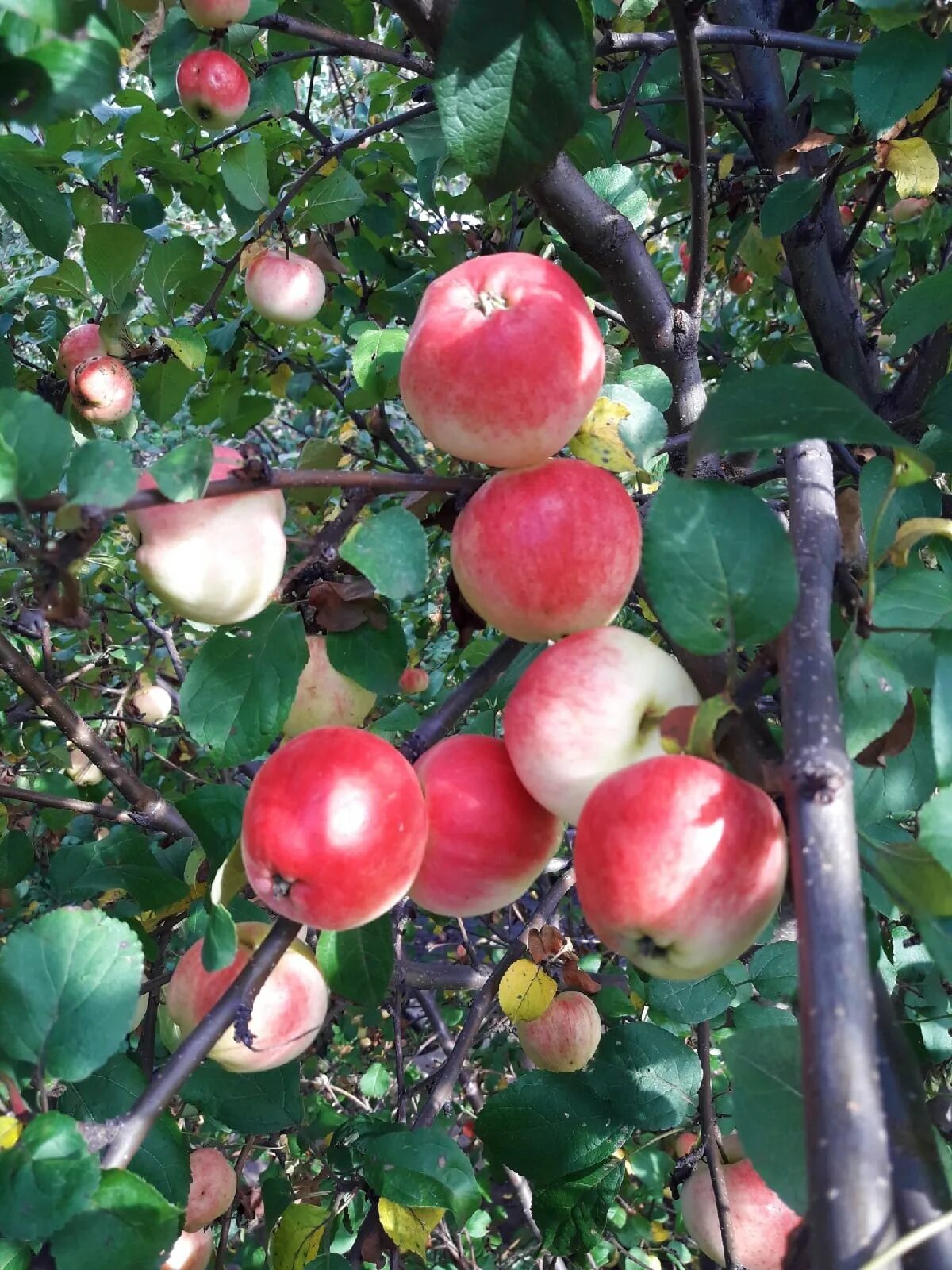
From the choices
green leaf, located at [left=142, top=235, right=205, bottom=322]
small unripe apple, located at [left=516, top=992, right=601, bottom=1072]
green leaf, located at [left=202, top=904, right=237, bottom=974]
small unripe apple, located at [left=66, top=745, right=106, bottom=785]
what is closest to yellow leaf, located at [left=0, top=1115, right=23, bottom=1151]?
green leaf, located at [left=202, top=904, right=237, bottom=974]

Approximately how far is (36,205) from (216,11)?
617mm

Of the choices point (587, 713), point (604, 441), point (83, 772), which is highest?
point (604, 441)

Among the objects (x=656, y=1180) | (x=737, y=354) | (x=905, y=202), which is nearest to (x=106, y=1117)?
(x=656, y=1180)

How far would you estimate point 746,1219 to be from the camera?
114 cm

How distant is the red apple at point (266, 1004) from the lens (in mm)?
868

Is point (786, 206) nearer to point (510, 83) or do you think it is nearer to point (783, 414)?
point (510, 83)

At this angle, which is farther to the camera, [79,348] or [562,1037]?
[79,348]

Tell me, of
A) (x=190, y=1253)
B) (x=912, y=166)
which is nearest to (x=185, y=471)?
(x=190, y=1253)

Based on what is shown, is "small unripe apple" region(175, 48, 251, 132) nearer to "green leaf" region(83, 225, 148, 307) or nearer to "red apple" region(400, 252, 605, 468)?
"green leaf" region(83, 225, 148, 307)

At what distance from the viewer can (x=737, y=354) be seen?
129 inches

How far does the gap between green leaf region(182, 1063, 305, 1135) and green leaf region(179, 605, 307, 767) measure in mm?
539

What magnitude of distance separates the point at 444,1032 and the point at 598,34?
209 centimetres

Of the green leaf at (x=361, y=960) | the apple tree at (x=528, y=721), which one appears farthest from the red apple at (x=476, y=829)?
the green leaf at (x=361, y=960)

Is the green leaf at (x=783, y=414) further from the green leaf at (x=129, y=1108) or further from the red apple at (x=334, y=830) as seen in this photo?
the green leaf at (x=129, y=1108)
